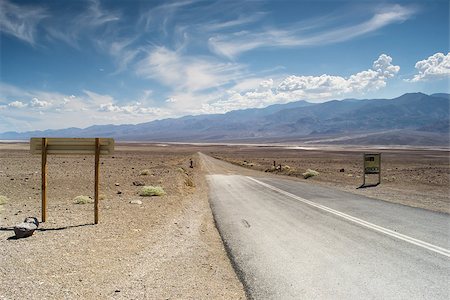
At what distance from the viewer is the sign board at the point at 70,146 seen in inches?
412

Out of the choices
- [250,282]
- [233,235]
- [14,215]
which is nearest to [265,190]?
[233,235]

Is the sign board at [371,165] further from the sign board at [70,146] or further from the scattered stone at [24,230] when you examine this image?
the scattered stone at [24,230]

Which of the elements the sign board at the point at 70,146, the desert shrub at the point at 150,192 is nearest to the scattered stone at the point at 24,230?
the sign board at the point at 70,146

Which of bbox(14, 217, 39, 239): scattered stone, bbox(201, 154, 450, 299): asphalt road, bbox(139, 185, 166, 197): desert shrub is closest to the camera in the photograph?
bbox(201, 154, 450, 299): asphalt road

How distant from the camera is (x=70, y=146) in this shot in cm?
1048

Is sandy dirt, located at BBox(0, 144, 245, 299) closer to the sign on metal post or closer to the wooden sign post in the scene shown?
the wooden sign post

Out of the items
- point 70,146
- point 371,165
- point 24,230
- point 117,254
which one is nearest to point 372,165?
point 371,165

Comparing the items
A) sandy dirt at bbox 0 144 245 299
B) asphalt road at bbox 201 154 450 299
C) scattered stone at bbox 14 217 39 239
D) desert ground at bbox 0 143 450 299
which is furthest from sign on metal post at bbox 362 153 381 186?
scattered stone at bbox 14 217 39 239

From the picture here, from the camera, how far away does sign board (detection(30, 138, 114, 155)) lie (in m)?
10.5

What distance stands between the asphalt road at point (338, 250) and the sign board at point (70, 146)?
417 cm

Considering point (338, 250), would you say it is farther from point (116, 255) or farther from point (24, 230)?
point (24, 230)

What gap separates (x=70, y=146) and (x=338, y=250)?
7.73 meters

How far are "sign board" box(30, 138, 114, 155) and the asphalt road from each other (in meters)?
4.17

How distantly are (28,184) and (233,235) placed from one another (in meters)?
14.8
